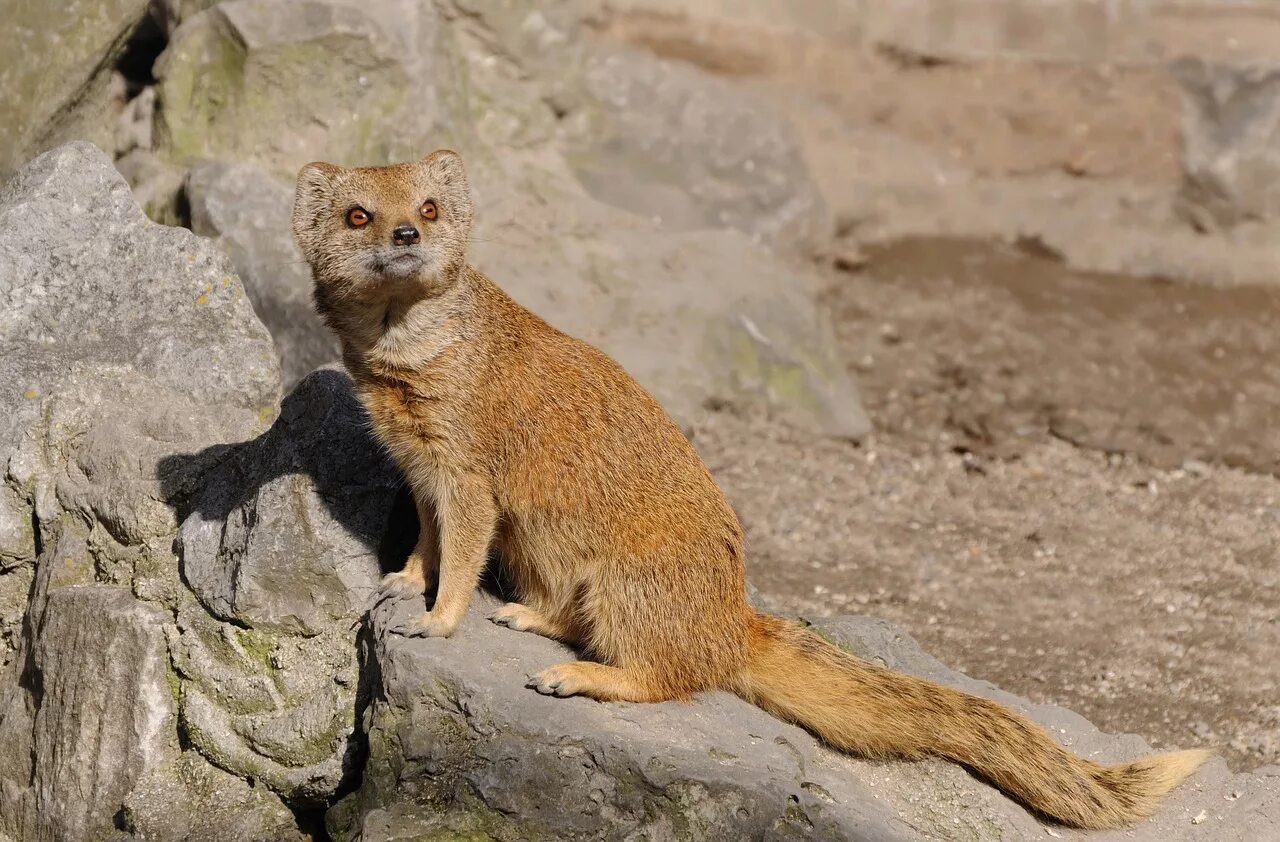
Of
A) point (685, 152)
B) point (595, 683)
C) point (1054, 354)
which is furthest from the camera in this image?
point (685, 152)

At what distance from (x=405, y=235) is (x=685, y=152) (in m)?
6.59

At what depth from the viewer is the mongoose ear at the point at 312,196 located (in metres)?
4.75

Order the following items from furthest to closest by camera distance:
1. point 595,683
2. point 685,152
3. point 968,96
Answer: point 968,96, point 685,152, point 595,683

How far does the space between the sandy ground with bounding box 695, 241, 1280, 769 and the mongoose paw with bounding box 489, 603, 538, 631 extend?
2.23m

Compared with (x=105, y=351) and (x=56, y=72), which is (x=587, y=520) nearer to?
(x=105, y=351)

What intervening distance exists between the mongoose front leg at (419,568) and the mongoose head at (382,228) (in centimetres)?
78

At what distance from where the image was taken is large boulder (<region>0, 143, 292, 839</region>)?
16.7ft

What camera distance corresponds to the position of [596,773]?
4395mm

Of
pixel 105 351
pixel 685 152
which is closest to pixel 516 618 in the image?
pixel 105 351

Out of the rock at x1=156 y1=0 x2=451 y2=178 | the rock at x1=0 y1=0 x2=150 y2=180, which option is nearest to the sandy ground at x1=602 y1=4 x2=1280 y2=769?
the rock at x1=156 y1=0 x2=451 y2=178

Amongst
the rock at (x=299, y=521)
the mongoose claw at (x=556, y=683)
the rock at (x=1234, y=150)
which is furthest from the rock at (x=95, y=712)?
the rock at (x=1234, y=150)

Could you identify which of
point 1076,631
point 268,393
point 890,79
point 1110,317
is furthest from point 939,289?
point 268,393

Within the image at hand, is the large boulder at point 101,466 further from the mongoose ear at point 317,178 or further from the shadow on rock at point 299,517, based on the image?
the mongoose ear at point 317,178

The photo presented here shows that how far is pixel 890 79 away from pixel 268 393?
895 cm
